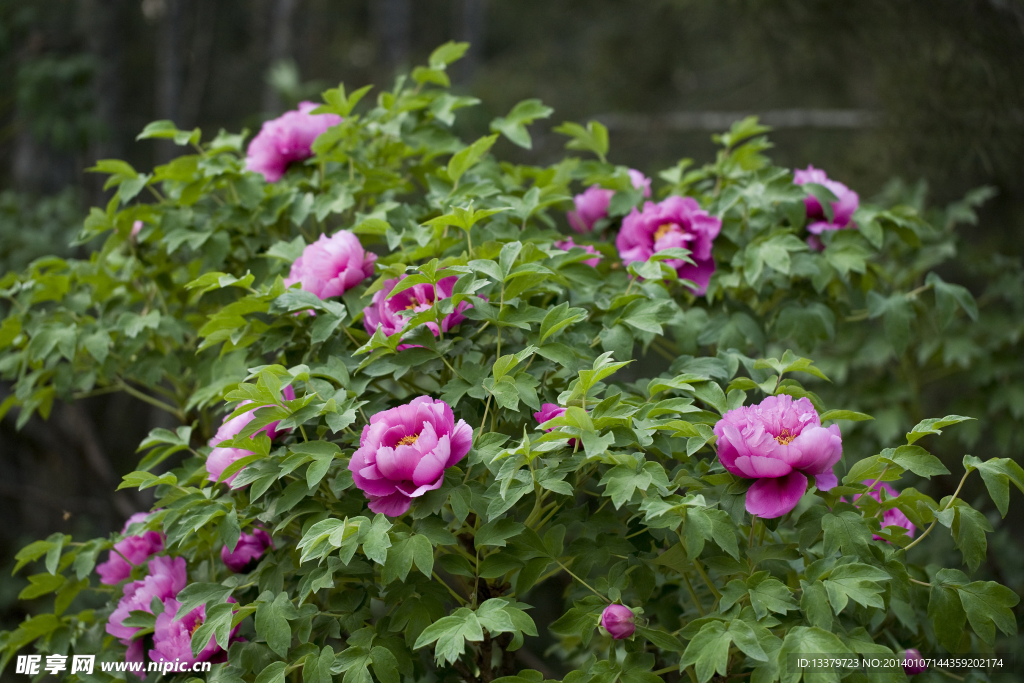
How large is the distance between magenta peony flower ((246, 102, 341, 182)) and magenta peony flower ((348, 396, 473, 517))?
64cm

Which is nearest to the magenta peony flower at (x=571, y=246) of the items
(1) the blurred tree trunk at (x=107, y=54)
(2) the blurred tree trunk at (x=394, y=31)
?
(1) the blurred tree trunk at (x=107, y=54)

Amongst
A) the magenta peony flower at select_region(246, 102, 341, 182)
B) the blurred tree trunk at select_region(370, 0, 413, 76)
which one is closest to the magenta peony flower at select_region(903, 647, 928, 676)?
the magenta peony flower at select_region(246, 102, 341, 182)

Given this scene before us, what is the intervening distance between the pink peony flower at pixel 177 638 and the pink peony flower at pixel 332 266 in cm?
41

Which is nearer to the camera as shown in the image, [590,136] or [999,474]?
[999,474]

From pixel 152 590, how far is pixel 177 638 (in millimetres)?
96

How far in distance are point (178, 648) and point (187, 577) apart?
144 millimetres

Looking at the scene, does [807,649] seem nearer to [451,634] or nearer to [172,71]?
[451,634]

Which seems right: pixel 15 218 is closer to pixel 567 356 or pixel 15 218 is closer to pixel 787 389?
pixel 567 356

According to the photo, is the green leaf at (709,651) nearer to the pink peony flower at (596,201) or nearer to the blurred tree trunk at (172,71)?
the pink peony flower at (596,201)

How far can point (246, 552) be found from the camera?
104 centimetres

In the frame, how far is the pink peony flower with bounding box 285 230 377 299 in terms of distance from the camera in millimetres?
1018

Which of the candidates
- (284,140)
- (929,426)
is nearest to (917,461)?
(929,426)

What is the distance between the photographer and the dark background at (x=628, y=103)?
6.38ft

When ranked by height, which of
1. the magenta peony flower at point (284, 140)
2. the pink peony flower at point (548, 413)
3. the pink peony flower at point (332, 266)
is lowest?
the pink peony flower at point (548, 413)
